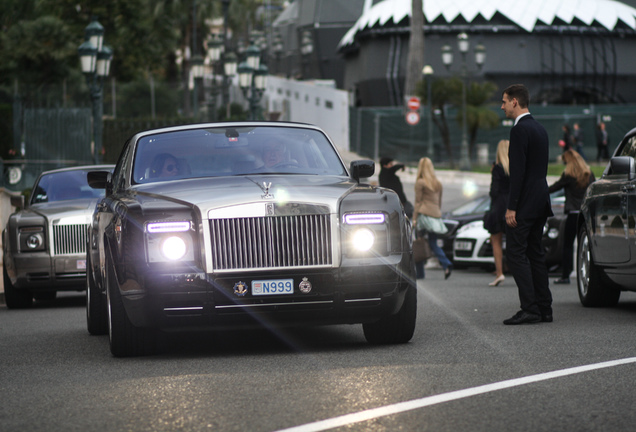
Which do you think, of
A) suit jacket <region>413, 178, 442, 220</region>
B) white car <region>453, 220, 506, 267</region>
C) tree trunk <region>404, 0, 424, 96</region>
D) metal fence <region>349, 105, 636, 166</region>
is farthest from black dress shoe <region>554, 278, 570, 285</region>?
metal fence <region>349, 105, 636, 166</region>

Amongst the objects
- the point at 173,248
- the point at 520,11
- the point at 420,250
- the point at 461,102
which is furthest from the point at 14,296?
the point at 520,11

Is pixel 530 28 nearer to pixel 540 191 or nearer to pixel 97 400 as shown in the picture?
pixel 540 191

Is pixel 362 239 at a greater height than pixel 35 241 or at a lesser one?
greater

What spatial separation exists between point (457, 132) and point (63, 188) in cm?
3748

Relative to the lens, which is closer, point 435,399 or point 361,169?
point 435,399

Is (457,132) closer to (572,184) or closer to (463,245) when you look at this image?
(463,245)

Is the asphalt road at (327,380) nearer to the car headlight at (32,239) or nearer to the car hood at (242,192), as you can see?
the car hood at (242,192)

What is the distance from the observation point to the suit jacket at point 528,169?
32.3 feet

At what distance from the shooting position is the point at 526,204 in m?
9.90

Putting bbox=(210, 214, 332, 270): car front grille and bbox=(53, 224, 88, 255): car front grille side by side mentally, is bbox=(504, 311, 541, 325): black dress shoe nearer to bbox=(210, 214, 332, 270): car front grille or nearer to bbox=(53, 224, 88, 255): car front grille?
bbox=(210, 214, 332, 270): car front grille

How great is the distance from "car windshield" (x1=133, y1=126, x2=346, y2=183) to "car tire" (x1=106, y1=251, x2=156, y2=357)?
3.55ft

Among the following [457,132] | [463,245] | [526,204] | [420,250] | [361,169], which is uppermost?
[361,169]

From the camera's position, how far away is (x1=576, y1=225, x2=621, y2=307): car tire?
11.4 meters

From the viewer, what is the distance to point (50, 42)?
50.2 meters
